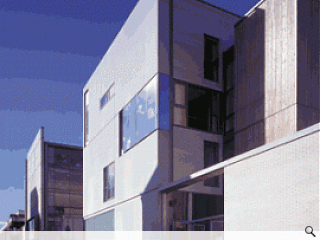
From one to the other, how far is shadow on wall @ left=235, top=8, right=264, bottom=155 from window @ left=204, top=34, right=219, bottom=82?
1.15 metres

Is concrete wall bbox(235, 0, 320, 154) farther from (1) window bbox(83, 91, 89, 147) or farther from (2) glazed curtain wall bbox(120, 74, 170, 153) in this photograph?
(1) window bbox(83, 91, 89, 147)

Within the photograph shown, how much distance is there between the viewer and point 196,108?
53.8 ft

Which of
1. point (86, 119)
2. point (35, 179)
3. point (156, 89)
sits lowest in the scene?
point (35, 179)

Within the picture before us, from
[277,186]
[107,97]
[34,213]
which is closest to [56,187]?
[34,213]

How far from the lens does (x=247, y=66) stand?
15836mm

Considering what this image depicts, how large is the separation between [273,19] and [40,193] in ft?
99.4

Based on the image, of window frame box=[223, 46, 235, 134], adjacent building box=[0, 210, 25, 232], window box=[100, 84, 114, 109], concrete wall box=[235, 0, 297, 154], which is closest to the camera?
concrete wall box=[235, 0, 297, 154]

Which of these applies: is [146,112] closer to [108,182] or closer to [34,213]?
[108,182]

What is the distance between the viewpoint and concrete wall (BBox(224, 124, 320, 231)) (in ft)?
26.8

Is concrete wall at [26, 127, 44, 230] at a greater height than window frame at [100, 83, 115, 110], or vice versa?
window frame at [100, 83, 115, 110]

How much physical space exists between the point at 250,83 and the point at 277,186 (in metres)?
7.30

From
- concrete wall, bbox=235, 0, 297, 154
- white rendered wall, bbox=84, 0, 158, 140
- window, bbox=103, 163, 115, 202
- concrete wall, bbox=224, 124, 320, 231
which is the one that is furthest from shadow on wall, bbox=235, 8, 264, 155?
window, bbox=103, 163, 115, 202

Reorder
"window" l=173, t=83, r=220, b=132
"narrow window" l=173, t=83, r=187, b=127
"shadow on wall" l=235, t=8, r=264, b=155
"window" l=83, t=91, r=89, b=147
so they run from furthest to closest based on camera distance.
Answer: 1. "window" l=83, t=91, r=89, b=147
2. "window" l=173, t=83, r=220, b=132
3. "narrow window" l=173, t=83, r=187, b=127
4. "shadow on wall" l=235, t=8, r=264, b=155

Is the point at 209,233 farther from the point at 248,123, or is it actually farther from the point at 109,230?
the point at 109,230
